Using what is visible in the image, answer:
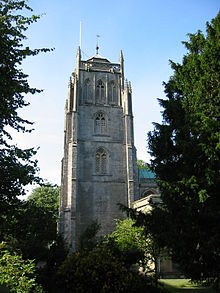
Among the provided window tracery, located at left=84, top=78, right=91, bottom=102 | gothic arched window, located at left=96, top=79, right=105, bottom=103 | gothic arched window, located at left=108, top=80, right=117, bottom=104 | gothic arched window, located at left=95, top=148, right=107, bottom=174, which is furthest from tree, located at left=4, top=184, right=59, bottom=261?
gothic arched window, located at left=108, top=80, right=117, bottom=104

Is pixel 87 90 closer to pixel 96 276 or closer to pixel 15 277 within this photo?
pixel 96 276

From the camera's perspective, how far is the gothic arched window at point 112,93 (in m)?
37.8

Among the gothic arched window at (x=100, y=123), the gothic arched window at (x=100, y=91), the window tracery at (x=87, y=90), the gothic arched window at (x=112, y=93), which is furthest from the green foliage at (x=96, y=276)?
the gothic arched window at (x=112, y=93)

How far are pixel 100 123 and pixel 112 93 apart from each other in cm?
500

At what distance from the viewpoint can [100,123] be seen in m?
36.1

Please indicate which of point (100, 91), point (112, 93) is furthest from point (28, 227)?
point (112, 93)

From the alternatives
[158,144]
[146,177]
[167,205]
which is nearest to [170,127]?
[158,144]

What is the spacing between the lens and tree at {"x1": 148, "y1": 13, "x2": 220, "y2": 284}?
388 inches

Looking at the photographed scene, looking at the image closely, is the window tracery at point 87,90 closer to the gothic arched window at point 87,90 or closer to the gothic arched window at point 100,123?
the gothic arched window at point 87,90

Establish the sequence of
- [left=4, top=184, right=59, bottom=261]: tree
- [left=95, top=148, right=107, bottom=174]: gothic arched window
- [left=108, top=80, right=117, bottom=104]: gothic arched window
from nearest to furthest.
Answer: [left=4, top=184, right=59, bottom=261]: tree, [left=95, top=148, right=107, bottom=174]: gothic arched window, [left=108, top=80, right=117, bottom=104]: gothic arched window

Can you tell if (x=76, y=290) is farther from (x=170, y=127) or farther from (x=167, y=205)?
(x=170, y=127)

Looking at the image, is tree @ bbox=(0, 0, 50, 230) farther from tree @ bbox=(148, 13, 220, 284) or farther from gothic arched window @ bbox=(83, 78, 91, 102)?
gothic arched window @ bbox=(83, 78, 91, 102)

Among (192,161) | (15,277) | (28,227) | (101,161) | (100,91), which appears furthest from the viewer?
(100,91)

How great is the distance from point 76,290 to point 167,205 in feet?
16.0
